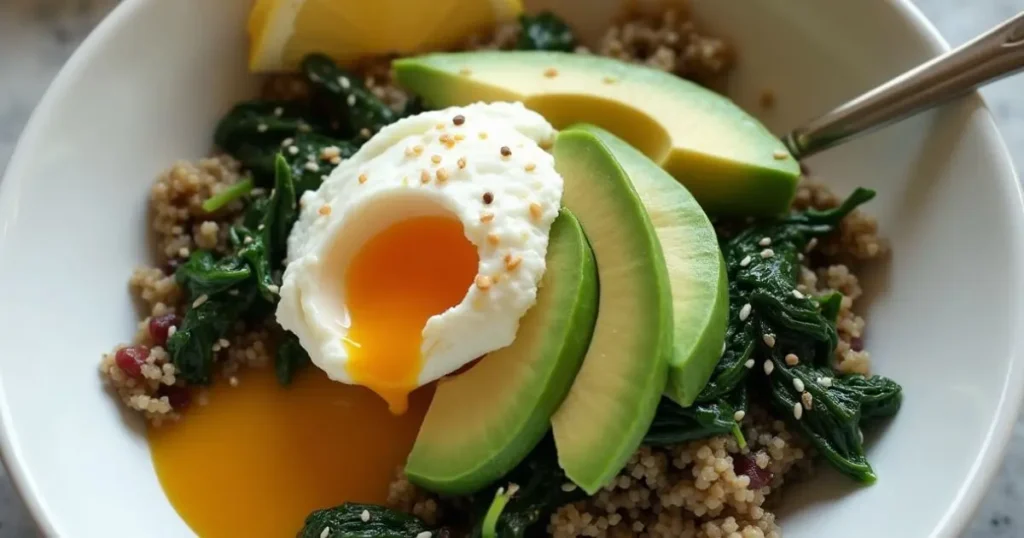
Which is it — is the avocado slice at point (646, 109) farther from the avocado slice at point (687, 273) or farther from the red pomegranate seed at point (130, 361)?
the red pomegranate seed at point (130, 361)

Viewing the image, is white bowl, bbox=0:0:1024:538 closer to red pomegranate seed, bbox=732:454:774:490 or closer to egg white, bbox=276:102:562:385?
red pomegranate seed, bbox=732:454:774:490

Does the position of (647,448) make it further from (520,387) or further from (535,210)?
(535,210)

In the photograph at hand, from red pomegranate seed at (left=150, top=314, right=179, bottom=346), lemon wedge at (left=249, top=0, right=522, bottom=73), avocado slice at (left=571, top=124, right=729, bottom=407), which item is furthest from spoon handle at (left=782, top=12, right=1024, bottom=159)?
red pomegranate seed at (left=150, top=314, right=179, bottom=346)

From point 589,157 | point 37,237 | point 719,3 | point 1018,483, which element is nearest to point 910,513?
point 1018,483

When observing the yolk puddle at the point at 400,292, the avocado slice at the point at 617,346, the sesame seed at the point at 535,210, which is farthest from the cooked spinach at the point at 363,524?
the sesame seed at the point at 535,210

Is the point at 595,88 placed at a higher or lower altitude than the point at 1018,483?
higher

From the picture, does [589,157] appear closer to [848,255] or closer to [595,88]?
[595,88]
